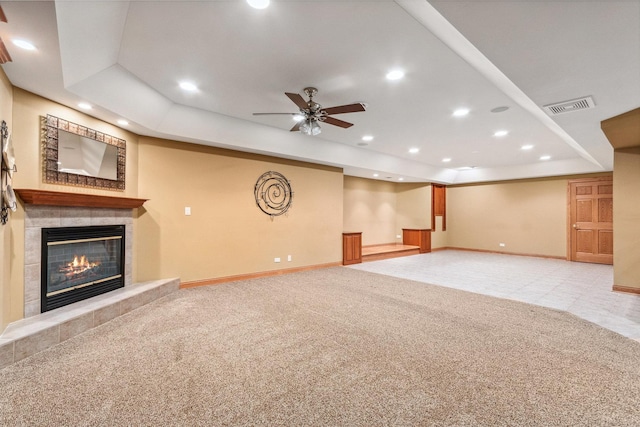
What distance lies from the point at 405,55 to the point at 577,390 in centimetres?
307

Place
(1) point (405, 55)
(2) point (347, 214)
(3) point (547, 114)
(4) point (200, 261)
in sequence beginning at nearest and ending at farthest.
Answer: (1) point (405, 55)
(3) point (547, 114)
(4) point (200, 261)
(2) point (347, 214)

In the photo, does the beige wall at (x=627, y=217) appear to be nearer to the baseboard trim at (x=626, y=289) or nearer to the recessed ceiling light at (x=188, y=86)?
the baseboard trim at (x=626, y=289)

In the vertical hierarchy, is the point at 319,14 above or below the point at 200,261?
above

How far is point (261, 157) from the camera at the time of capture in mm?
5730

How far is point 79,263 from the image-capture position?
11.7 feet

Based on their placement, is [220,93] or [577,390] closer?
[577,390]

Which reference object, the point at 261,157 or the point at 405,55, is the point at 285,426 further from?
the point at 261,157

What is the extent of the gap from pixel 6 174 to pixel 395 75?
13.0 feet

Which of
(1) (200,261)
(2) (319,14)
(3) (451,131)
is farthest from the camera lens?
(3) (451,131)

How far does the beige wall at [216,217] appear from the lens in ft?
15.0

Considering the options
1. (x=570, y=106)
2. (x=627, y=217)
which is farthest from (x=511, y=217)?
(x=570, y=106)

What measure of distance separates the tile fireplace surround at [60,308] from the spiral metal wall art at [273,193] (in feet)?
7.25

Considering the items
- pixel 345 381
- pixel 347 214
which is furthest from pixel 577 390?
pixel 347 214

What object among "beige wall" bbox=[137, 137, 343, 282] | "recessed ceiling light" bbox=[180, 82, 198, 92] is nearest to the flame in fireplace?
"beige wall" bbox=[137, 137, 343, 282]
